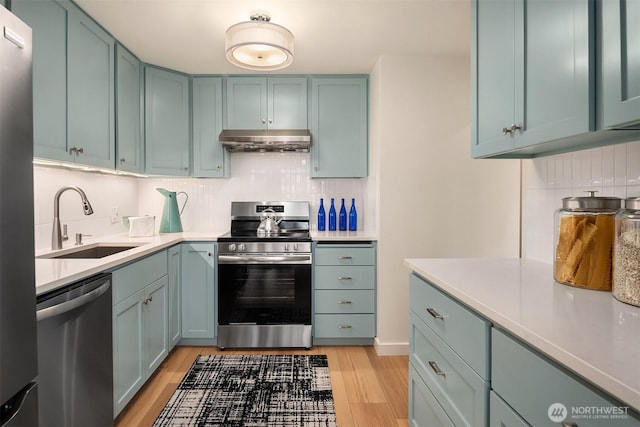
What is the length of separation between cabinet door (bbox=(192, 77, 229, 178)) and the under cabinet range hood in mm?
124

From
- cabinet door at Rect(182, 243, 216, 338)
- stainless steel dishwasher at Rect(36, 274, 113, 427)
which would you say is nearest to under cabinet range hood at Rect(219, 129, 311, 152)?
Answer: cabinet door at Rect(182, 243, 216, 338)

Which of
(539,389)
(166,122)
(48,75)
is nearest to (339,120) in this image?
(166,122)

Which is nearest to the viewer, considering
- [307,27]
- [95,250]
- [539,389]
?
[539,389]

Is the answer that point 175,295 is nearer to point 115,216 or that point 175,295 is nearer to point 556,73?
point 115,216

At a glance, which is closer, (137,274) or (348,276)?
(137,274)

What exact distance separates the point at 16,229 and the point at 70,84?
4.84 feet

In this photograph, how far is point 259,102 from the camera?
11.1 feet

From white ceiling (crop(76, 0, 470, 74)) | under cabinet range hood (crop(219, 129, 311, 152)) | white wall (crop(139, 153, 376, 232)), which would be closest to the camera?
white ceiling (crop(76, 0, 470, 74))

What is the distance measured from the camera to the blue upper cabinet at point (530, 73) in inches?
41.9

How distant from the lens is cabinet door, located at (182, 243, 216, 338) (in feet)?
10.1

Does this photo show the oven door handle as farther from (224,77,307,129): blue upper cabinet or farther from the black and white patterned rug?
(224,77,307,129): blue upper cabinet

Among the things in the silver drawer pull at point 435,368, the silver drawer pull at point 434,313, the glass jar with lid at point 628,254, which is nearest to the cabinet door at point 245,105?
the silver drawer pull at point 434,313

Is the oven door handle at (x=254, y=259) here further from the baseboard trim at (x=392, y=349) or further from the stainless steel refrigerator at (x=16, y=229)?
the stainless steel refrigerator at (x=16, y=229)

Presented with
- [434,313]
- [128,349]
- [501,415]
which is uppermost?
[434,313]
